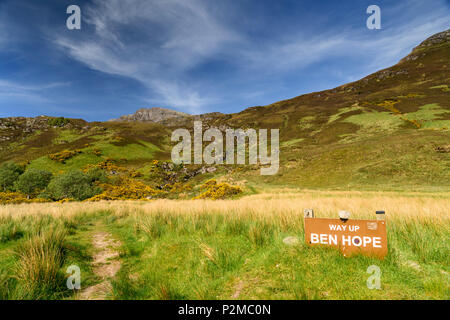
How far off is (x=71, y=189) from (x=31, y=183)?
10953 millimetres

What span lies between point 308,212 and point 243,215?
3.79m

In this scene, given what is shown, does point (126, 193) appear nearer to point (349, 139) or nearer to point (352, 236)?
point (352, 236)

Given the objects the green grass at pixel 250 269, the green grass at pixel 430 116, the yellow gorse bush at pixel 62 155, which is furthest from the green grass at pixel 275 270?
the green grass at pixel 430 116

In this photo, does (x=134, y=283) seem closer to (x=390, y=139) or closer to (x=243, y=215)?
(x=243, y=215)

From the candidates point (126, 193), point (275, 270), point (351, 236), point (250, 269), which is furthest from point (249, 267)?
point (126, 193)

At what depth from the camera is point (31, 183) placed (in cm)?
3656

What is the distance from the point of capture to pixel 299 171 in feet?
131

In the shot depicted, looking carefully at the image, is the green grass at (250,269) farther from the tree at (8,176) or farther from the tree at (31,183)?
the tree at (8,176)

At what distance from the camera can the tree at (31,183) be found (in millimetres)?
36062

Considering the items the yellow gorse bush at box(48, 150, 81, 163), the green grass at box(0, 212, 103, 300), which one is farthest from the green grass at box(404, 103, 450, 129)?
the yellow gorse bush at box(48, 150, 81, 163)

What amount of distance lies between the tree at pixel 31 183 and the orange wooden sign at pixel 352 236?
151 ft
